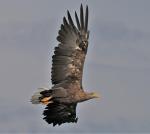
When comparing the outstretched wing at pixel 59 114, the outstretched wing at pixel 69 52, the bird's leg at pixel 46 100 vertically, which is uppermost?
the outstretched wing at pixel 69 52

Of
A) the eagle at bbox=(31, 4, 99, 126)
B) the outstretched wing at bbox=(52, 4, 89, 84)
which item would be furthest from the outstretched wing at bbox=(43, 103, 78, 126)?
the outstretched wing at bbox=(52, 4, 89, 84)

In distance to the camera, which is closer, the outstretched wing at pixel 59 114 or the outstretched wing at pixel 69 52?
the outstretched wing at pixel 59 114

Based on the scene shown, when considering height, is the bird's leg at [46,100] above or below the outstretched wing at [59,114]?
above

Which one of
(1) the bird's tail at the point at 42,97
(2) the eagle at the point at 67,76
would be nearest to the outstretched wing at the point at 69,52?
(2) the eagle at the point at 67,76

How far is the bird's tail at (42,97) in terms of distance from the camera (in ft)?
47.3

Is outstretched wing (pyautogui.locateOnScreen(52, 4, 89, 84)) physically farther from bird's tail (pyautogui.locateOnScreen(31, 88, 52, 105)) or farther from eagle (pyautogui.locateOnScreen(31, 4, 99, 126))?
bird's tail (pyautogui.locateOnScreen(31, 88, 52, 105))

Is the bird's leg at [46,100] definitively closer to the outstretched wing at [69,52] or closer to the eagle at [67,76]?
the eagle at [67,76]

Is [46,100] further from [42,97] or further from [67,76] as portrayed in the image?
[67,76]

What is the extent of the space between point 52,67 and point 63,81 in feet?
1.72

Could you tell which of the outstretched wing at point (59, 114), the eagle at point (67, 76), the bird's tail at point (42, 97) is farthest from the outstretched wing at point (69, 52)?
the outstretched wing at point (59, 114)

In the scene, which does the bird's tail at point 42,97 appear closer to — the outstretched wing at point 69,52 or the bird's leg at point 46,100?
the bird's leg at point 46,100

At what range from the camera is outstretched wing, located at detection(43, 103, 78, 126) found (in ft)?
47.4

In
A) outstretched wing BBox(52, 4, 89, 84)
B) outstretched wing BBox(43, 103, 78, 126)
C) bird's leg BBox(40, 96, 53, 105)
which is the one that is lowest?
outstretched wing BBox(43, 103, 78, 126)

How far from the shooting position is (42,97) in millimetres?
14672
